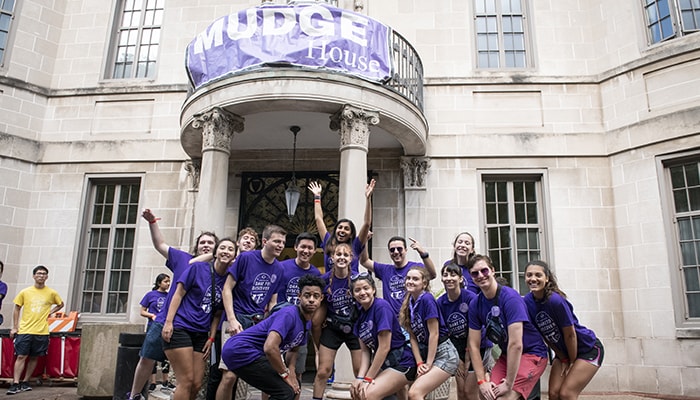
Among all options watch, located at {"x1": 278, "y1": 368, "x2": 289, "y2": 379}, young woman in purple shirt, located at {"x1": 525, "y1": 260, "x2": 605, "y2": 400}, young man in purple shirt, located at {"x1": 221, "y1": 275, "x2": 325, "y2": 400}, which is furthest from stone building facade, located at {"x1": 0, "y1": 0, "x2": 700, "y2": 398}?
watch, located at {"x1": 278, "y1": 368, "x2": 289, "y2": 379}

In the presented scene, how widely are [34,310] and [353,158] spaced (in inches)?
233

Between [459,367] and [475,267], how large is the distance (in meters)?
1.29

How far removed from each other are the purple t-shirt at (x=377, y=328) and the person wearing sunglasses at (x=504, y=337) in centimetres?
61

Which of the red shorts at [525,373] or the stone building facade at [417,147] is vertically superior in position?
the stone building facade at [417,147]

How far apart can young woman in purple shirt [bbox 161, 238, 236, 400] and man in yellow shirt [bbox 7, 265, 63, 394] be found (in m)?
4.92

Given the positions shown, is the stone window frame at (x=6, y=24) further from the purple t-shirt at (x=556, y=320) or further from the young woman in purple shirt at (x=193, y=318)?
the purple t-shirt at (x=556, y=320)

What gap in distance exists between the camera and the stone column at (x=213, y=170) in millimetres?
7770

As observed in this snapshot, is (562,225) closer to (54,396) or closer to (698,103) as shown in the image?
(698,103)

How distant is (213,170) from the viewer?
792 cm

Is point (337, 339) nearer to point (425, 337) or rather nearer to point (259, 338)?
point (425, 337)

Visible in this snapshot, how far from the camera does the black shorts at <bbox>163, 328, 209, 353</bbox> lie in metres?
4.39

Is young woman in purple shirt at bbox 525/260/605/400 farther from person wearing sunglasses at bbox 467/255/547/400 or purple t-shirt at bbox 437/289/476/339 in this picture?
purple t-shirt at bbox 437/289/476/339

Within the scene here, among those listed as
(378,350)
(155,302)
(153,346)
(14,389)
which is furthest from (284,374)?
(14,389)

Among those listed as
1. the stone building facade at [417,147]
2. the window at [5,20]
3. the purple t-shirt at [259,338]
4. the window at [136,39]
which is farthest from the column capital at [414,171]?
the window at [5,20]
